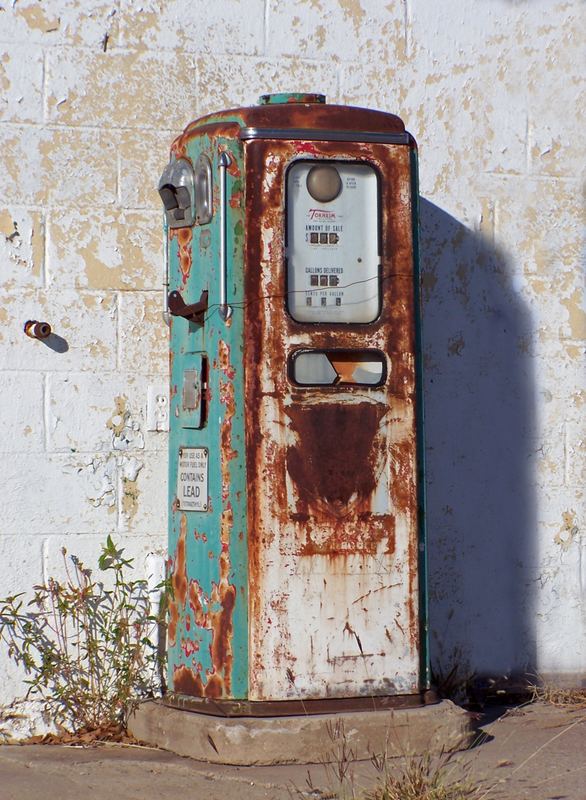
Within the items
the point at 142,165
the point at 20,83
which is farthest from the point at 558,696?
the point at 20,83

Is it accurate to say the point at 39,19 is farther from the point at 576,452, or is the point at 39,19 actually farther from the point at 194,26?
the point at 576,452

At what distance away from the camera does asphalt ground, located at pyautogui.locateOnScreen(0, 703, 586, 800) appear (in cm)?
352

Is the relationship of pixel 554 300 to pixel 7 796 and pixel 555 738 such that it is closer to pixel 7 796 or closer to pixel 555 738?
pixel 555 738

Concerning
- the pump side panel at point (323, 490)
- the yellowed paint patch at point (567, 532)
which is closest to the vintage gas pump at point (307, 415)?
the pump side panel at point (323, 490)

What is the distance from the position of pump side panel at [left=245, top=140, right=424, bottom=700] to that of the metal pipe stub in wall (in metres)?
0.92

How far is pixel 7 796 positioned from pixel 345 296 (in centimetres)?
195

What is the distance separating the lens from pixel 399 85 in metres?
4.76

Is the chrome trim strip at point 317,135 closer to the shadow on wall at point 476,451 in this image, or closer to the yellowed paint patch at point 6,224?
the shadow on wall at point 476,451

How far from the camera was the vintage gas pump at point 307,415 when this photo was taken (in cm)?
382

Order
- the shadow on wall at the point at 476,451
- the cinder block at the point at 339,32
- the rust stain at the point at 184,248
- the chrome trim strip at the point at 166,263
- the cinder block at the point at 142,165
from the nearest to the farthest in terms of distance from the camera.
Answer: the rust stain at the point at 184,248 < the chrome trim strip at the point at 166,263 < the cinder block at the point at 142,165 < the cinder block at the point at 339,32 < the shadow on wall at the point at 476,451

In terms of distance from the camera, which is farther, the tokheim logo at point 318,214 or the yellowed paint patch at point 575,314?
the yellowed paint patch at point 575,314

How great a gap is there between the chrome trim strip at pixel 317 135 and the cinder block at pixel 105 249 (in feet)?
2.65

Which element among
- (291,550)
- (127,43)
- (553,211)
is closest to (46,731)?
(291,550)

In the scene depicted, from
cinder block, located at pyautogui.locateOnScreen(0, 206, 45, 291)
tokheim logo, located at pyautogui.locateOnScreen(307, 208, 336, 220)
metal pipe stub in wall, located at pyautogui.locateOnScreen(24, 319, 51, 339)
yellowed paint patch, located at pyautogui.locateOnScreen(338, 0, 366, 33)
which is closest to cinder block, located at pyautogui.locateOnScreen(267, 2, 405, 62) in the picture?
yellowed paint patch, located at pyautogui.locateOnScreen(338, 0, 366, 33)
